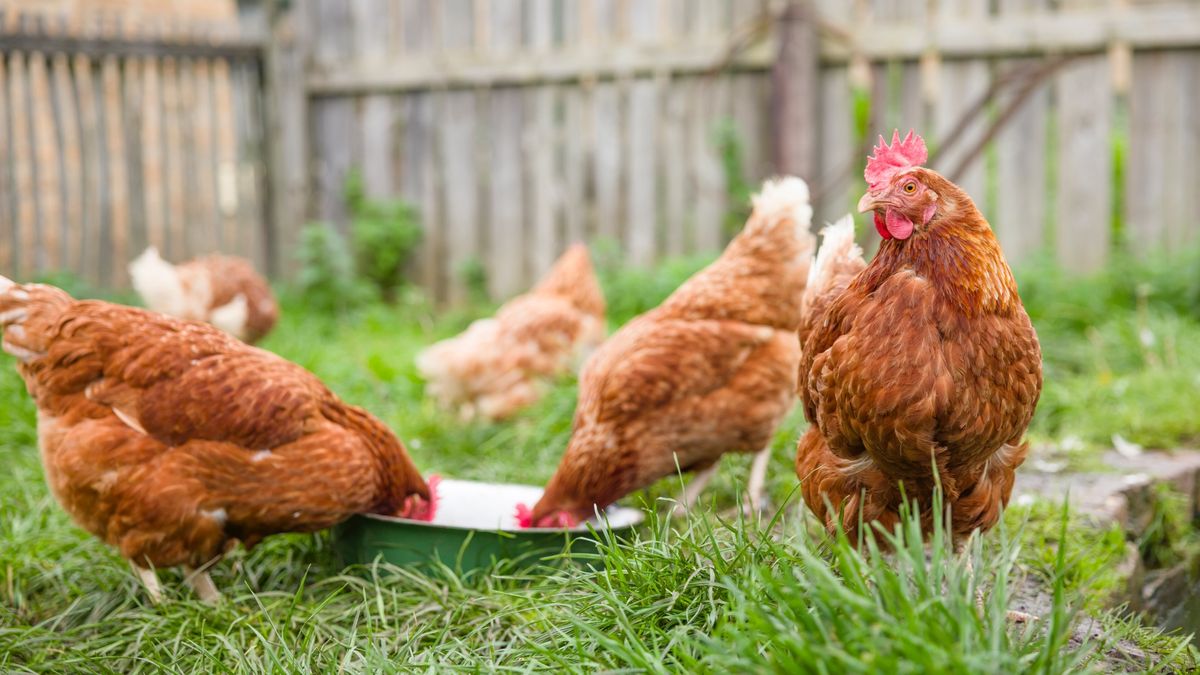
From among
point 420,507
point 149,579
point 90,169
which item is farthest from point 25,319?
point 90,169

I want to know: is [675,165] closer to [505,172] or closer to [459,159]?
[505,172]

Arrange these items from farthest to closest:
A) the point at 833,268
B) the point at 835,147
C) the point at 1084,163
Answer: the point at 835,147 < the point at 1084,163 < the point at 833,268

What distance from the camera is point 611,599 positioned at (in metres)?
2.30

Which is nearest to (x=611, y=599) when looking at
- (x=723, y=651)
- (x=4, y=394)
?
(x=723, y=651)

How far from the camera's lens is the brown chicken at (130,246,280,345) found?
5602 mm

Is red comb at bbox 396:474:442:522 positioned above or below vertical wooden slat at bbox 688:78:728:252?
below

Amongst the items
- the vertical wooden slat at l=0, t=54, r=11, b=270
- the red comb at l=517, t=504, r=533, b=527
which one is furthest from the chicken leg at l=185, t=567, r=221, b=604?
the vertical wooden slat at l=0, t=54, r=11, b=270

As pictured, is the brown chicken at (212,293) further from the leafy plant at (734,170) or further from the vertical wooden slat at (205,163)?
the leafy plant at (734,170)

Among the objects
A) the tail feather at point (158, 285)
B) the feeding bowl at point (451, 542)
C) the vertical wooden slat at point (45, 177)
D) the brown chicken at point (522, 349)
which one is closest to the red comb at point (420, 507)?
the feeding bowl at point (451, 542)

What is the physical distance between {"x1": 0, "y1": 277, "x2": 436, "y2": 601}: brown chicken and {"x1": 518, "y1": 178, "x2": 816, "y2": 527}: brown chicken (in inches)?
29.2

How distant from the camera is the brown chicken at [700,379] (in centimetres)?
352

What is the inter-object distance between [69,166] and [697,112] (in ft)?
14.8

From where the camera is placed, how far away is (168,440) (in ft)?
10.3

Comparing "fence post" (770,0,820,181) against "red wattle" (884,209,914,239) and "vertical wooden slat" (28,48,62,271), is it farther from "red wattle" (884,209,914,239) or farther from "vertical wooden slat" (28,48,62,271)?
"vertical wooden slat" (28,48,62,271)
